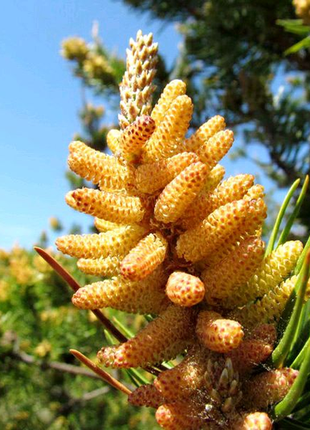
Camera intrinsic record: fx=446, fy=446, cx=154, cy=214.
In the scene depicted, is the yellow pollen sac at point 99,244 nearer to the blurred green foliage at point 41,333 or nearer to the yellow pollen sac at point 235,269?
the yellow pollen sac at point 235,269

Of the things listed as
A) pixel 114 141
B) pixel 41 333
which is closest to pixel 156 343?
pixel 114 141

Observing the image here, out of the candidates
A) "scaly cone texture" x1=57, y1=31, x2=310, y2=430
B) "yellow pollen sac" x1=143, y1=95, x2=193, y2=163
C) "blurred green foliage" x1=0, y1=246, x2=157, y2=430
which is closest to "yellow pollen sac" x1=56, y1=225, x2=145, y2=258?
"scaly cone texture" x1=57, y1=31, x2=310, y2=430

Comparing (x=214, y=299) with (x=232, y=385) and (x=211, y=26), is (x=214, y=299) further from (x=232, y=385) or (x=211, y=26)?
(x=211, y=26)

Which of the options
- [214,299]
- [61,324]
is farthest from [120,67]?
[214,299]

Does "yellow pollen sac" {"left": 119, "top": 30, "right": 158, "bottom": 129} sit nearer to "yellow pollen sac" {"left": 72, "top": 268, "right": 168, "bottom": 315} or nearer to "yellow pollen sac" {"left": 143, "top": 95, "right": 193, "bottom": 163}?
"yellow pollen sac" {"left": 143, "top": 95, "right": 193, "bottom": 163}

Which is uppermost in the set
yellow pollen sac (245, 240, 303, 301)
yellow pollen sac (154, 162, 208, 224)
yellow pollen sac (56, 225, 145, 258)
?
yellow pollen sac (56, 225, 145, 258)

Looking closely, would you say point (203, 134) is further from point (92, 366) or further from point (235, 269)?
point (92, 366)

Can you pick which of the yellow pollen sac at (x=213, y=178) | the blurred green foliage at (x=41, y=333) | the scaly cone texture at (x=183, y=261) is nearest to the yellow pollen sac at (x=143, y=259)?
the scaly cone texture at (x=183, y=261)
